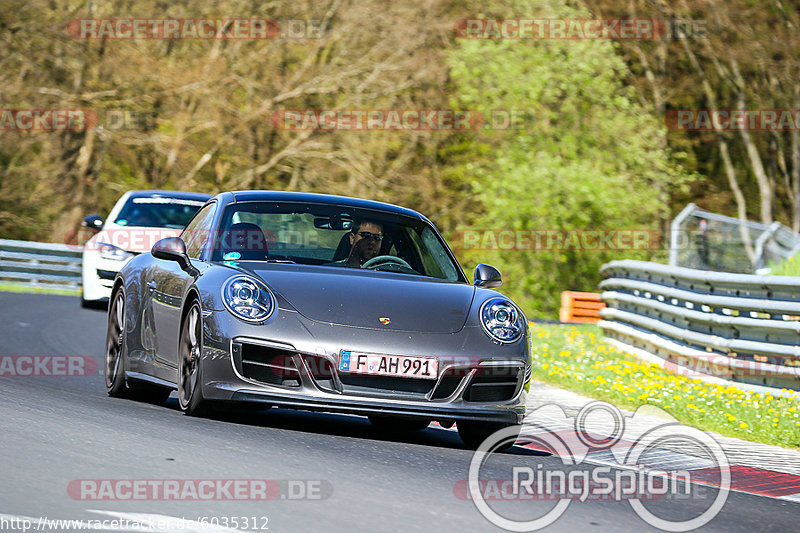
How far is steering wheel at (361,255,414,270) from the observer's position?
8.47 metres

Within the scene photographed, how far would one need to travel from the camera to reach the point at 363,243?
855 centimetres

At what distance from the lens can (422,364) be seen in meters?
7.31

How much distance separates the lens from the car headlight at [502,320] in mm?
7672

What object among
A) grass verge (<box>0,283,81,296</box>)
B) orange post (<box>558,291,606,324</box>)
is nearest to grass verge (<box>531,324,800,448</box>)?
orange post (<box>558,291,606,324</box>)

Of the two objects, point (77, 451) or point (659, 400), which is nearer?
point (77, 451)

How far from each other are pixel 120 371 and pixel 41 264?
1991 cm

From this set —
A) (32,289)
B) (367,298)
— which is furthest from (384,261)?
(32,289)

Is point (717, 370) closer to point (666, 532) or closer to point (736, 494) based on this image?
point (736, 494)

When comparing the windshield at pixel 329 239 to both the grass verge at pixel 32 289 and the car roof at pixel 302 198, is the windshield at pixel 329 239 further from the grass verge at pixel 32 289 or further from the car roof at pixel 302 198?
the grass verge at pixel 32 289

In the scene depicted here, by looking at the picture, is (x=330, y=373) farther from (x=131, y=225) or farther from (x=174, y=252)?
(x=131, y=225)

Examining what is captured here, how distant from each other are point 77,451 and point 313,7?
1102 inches

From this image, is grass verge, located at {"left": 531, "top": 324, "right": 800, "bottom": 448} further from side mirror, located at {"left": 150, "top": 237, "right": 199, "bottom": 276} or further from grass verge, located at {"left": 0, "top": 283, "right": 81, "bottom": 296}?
grass verge, located at {"left": 0, "top": 283, "right": 81, "bottom": 296}

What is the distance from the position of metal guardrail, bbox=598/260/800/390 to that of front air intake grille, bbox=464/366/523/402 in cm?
439

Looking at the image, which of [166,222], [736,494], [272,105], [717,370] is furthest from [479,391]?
[272,105]
